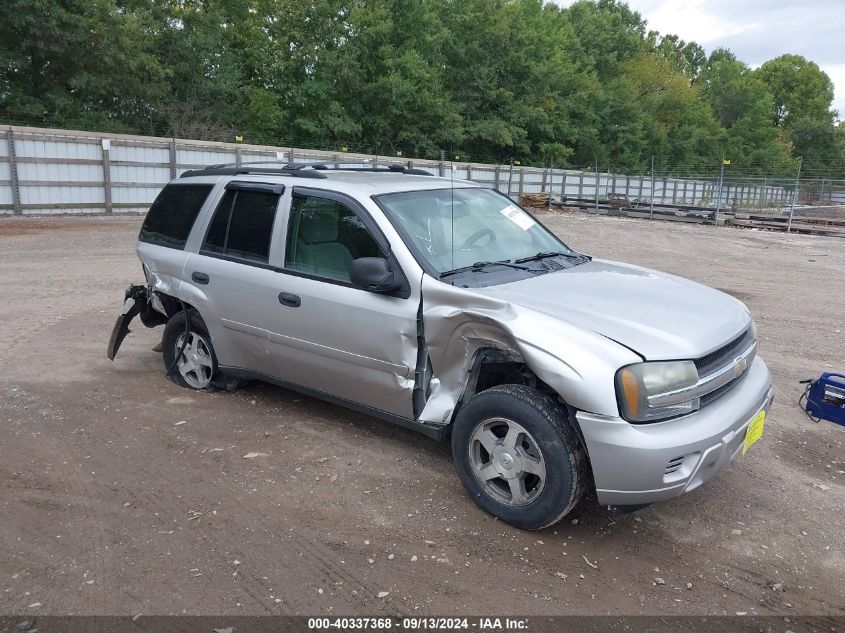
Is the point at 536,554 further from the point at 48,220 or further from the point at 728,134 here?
the point at 728,134

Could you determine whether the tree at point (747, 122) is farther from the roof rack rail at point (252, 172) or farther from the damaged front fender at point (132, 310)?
the damaged front fender at point (132, 310)

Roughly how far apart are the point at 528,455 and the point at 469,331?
2.29 ft

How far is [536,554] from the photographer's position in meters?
3.28

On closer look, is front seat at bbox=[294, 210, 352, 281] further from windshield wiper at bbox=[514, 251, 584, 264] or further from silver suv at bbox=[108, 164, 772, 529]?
windshield wiper at bbox=[514, 251, 584, 264]

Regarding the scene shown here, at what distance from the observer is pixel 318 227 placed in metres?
4.43

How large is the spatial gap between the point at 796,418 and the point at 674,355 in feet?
8.80

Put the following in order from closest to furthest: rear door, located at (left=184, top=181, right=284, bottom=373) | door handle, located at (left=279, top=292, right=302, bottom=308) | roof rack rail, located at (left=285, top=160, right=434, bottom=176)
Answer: door handle, located at (left=279, top=292, right=302, bottom=308), rear door, located at (left=184, top=181, right=284, bottom=373), roof rack rail, located at (left=285, top=160, right=434, bottom=176)

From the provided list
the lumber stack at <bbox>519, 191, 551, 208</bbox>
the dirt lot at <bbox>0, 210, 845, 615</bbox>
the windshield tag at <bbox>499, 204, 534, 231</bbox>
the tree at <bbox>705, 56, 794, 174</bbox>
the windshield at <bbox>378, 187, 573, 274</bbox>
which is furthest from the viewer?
the tree at <bbox>705, 56, 794, 174</bbox>

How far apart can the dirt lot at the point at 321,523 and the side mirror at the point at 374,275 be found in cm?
117

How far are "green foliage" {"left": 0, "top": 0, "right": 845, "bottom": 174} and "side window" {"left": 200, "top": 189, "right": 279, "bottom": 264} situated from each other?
68.3 ft

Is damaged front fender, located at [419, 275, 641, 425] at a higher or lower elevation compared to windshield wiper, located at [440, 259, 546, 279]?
lower

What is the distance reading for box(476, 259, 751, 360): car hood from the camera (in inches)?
126

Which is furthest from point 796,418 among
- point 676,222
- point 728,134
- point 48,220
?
point 728,134

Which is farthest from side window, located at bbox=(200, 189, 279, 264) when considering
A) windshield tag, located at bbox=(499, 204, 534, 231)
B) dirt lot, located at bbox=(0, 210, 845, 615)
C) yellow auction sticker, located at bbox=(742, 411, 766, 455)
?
yellow auction sticker, located at bbox=(742, 411, 766, 455)
